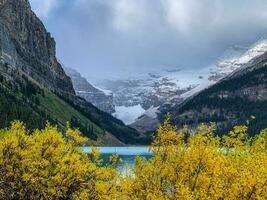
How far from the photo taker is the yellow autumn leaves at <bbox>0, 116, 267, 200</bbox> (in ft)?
74.9

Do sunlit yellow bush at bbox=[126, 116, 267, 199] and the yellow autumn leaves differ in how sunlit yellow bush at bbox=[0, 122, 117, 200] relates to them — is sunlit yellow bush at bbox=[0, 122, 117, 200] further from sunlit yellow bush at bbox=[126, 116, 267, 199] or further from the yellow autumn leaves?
sunlit yellow bush at bbox=[126, 116, 267, 199]

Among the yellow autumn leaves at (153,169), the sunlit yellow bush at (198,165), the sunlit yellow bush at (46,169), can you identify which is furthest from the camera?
the sunlit yellow bush at (46,169)

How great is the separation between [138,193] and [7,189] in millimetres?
10397

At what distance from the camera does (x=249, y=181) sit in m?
20.9

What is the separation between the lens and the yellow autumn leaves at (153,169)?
22828 mm

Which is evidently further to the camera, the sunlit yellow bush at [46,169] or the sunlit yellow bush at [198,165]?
the sunlit yellow bush at [46,169]

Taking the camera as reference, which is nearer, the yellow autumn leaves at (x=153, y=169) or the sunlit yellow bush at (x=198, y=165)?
the sunlit yellow bush at (x=198, y=165)

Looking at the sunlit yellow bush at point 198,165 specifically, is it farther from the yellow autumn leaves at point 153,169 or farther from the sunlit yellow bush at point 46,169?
the sunlit yellow bush at point 46,169

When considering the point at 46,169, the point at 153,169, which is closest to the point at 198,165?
the point at 153,169

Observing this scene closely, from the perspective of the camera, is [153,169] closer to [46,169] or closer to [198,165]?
[198,165]

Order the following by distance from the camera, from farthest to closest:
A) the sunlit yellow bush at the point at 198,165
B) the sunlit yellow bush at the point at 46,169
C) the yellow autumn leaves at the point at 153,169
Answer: the sunlit yellow bush at the point at 46,169, the yellow autumn leaves at the point at 153,169, the sunlit yellow bush at the point at 198,165

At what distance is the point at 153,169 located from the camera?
88.9 feet

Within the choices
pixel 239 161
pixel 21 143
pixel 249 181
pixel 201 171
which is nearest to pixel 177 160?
pixel 201 171

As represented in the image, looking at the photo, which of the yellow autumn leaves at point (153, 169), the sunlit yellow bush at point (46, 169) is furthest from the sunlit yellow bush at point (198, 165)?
the sunlit yellow bush at point (46, 169)
